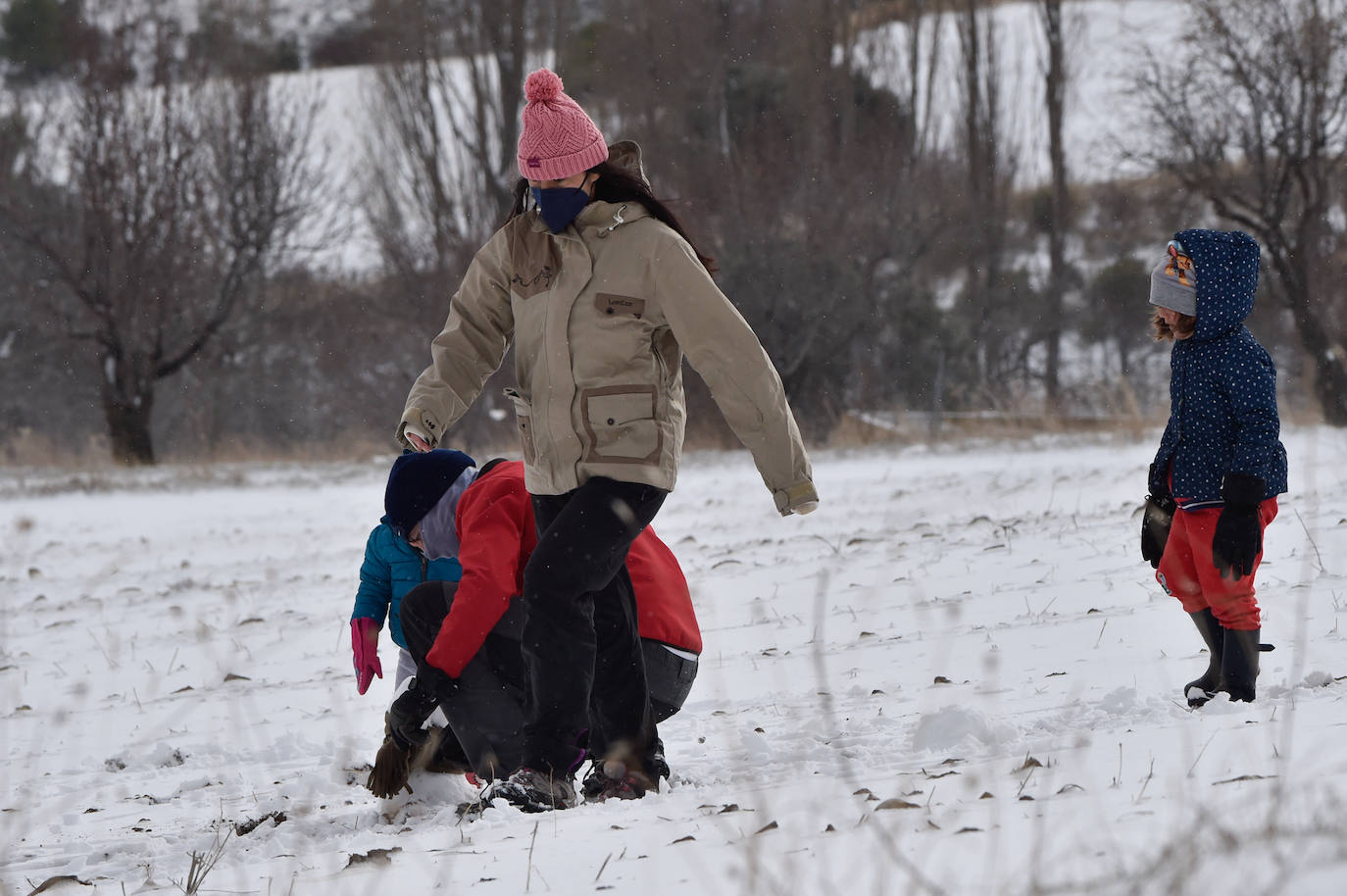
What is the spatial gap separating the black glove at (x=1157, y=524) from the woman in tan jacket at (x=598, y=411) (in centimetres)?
123

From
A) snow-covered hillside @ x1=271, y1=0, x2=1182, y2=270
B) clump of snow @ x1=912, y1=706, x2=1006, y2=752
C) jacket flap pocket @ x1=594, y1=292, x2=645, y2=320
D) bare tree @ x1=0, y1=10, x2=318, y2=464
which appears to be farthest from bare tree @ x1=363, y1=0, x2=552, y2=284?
clump of snow @ x1=912, y1=706, x2=1006, y2=752

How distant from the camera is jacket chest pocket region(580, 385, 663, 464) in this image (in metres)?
2.66

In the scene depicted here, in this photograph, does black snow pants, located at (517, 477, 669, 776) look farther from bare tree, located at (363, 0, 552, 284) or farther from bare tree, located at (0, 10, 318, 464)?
bare tree, located at (0, 10, 318, 464)

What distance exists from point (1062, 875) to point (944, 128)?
20.3 m

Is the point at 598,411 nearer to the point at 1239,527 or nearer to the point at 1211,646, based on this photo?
the point at 1239,527

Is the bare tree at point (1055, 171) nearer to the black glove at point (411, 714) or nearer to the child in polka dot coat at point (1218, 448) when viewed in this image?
the child in polka dot coat at point (1218, 448)

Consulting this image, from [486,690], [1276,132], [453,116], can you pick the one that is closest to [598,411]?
[486,690]

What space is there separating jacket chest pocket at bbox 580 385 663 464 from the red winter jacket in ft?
1.15

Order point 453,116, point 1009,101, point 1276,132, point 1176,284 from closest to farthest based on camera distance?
1. point 1176,284
2. point 1276,132
3. point 453,116
4. point 1009,101

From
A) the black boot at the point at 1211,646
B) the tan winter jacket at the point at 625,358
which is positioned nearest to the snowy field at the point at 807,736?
the black boot at the point at 1211,646

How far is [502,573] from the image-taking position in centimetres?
280

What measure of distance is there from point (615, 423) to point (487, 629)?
576mm

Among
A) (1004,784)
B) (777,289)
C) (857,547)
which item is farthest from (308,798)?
(777,289)

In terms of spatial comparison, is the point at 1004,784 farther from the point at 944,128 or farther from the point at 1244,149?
the point at 944,128
